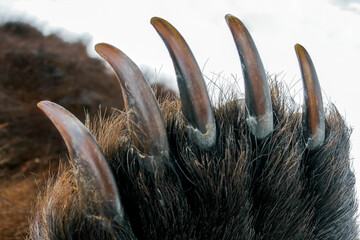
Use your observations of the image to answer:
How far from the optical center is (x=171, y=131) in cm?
59

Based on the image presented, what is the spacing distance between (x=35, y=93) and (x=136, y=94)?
1.49 m

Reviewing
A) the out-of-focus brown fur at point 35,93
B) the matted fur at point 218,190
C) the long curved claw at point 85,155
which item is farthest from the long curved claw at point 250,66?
the out-of-focus brown fur at point 35,93

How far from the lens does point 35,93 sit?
6.09 ft

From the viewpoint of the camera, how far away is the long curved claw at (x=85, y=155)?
48 cm

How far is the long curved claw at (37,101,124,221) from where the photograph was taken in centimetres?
48

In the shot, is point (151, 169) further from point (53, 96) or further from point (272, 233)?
point (53, 96)

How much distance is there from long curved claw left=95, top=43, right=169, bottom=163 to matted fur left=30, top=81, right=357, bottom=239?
61 mm

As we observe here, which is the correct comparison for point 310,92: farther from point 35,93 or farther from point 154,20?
point 35,93

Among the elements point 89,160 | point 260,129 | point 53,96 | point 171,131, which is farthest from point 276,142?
point 53,96

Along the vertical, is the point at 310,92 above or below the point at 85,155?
above

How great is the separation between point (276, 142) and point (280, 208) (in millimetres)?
105

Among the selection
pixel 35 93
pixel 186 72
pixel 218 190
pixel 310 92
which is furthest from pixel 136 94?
pixel 35 93

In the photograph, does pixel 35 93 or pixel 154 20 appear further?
pixel 35 93

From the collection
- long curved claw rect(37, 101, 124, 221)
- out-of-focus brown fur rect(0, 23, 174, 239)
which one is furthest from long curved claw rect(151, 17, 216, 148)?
out-of-focus brown fur rect(0, 23, 174, 239)
